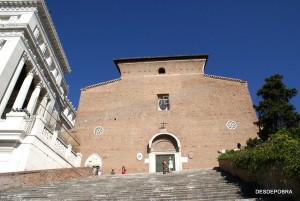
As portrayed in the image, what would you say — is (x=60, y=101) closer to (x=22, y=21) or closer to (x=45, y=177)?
(x=22, y=21)

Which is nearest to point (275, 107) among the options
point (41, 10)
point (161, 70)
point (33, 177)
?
point (33, 177)

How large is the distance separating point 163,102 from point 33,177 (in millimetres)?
14732

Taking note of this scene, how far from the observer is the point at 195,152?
63.1 ft

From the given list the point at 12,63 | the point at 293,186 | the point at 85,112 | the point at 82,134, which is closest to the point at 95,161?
the point at 82,134

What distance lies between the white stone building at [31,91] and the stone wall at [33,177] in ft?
1.42

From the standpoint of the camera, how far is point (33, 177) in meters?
9.20

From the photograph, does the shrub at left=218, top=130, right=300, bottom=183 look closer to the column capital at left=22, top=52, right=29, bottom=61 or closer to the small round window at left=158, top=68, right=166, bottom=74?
the column capital at left=22, top=52, right=29, bottom=61

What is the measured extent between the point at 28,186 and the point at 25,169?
2.11ft

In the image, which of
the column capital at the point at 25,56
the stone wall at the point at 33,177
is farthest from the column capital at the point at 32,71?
the stone wall at the point at 33,177

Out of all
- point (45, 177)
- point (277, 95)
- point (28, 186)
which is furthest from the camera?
point (277, 95)

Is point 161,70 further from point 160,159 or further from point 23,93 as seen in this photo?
point 23,93

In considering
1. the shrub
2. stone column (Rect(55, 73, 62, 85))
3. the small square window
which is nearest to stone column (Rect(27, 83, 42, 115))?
stone column (Rect(55, 73, 62, 85))

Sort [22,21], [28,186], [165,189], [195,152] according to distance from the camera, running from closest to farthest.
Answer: [165,189] < [28,186] < [22,21] < [195,152]

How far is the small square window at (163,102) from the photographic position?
2215 cm
